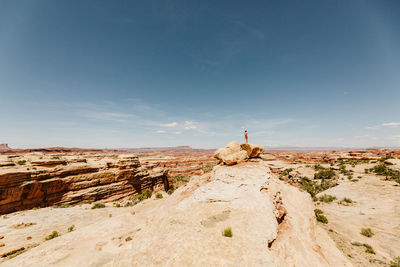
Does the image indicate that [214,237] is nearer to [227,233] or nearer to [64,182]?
[227,233]

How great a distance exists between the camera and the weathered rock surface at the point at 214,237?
4.99 metres

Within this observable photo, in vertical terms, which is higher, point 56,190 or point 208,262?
point 208,262

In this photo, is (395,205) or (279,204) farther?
(395,205)

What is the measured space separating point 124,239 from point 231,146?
12.4 m

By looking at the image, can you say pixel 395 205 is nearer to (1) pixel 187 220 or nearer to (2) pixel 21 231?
(1) pixel 187 220

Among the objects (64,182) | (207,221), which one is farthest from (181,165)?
(207,221)

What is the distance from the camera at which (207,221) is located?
22.0 ft

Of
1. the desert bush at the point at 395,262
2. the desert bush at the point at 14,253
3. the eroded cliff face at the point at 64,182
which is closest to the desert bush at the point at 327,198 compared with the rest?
the desert bush at the point at 395,262

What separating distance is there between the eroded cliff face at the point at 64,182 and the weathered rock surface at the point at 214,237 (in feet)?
46.4

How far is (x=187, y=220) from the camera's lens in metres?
6.95

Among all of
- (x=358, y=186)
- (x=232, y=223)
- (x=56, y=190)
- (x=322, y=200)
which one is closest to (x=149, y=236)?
(x=232, y=223)

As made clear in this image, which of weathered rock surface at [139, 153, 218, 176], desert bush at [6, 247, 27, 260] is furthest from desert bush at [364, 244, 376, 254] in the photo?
weathered rock surface at [139, 153, 218, 176]

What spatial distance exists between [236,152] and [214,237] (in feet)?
38.3

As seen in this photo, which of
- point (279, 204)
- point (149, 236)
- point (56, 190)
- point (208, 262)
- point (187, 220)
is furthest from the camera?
point (56, 190)
